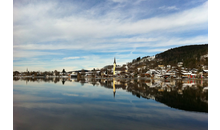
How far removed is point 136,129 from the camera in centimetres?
717
